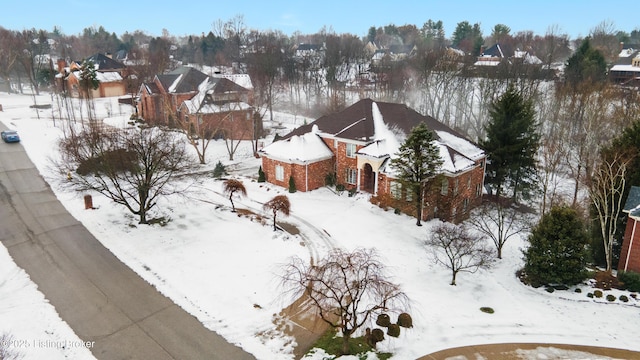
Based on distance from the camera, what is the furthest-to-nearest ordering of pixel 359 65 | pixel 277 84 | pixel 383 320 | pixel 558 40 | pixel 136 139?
1. pixel 558 40
2. pixel 359 65
3. pixel 277 84
4. pixel 136 139
5. pixel 383 320

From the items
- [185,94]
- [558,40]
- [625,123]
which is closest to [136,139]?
[185,94]

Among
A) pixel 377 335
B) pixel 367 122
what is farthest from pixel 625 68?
pixel 377 335

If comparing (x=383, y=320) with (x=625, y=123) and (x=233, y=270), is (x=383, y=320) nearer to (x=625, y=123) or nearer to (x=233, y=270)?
(x=233, y=270)

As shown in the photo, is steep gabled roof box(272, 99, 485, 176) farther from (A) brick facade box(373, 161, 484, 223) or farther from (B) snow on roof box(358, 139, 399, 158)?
(A) brick facade box(373, 161, 484, 223)

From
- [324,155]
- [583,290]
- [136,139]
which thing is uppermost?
[136,139]

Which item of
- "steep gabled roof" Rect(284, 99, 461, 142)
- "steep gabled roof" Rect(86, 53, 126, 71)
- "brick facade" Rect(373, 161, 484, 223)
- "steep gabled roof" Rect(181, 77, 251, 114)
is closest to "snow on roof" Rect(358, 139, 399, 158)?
"steep gabled roof" Rect(284, 99, 461, 142)

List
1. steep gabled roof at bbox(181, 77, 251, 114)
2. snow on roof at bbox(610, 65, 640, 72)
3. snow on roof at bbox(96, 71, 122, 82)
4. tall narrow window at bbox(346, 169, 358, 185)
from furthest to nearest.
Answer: snow on roof at bbox(96, 71, 122, 82) < snow on roof at bbox(610, 65, 640, 72) < steep gabled roof at bbox(181, 77, 251, 114) < tall narrow window at bbox(346, 169, 358, 185)

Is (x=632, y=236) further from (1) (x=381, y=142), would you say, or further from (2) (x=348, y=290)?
(1) (x=381, y=142)
